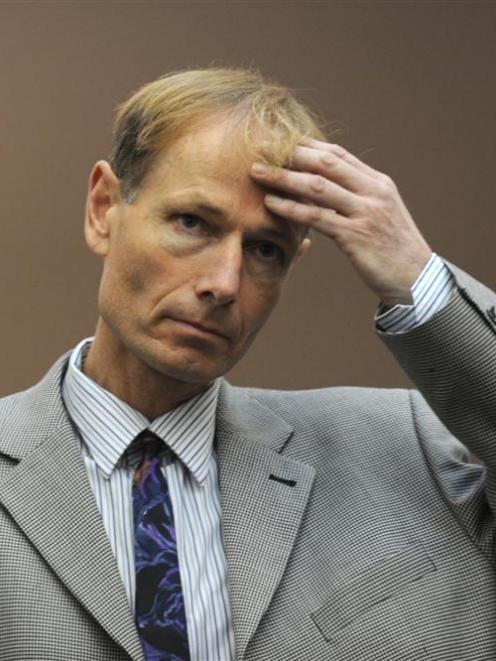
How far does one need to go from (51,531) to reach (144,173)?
0.53 meters

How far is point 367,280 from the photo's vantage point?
1945 mm

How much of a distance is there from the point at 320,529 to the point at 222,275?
415mm

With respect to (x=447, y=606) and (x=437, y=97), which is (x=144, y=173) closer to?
(x=447, y=606)

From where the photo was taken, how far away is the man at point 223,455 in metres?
1.88

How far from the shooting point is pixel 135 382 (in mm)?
2045

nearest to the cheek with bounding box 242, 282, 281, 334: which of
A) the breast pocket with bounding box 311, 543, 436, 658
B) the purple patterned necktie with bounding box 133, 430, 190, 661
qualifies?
the purple patterned necktie with bounding box 133, 430, 190, 661

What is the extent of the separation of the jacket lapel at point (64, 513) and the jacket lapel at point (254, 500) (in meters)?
0.18

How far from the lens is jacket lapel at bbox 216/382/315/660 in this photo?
1.92m

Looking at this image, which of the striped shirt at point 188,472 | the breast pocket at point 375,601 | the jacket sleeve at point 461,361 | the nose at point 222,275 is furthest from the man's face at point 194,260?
the breast pocket at point 375,601

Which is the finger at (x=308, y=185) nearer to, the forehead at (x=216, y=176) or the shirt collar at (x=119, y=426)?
the forehead at (x=216, y=176)

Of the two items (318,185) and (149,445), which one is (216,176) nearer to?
(318,185)

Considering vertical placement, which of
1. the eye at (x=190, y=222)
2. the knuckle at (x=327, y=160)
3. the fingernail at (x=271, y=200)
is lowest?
the eye at (x=190, y=222)

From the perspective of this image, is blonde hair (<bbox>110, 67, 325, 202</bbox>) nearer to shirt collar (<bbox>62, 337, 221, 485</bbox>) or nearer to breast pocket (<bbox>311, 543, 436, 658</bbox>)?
shirt collar (<bbox>62, 337, 221, 485</bbox>)

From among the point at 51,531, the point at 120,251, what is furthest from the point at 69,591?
the point at 120,251
